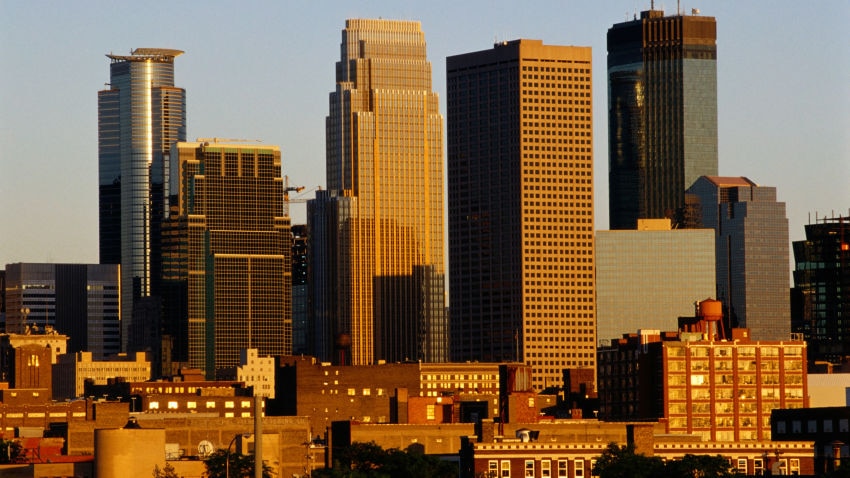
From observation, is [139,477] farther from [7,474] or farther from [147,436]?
[7,474]

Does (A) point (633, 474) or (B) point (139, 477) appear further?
(A) point (633, 474)

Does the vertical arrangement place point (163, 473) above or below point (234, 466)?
above

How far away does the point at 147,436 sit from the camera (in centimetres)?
14600

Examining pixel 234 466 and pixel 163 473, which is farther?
pixel 234 466

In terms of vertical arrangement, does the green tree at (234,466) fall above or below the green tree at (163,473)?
below

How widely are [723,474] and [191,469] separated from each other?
44.7 metres

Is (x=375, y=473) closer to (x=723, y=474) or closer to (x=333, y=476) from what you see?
(x=333, y=476)

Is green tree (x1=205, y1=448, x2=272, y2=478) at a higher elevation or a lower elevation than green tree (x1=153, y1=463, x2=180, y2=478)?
lower

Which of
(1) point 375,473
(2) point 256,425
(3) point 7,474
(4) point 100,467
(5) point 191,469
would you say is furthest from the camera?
(5) point 191,469

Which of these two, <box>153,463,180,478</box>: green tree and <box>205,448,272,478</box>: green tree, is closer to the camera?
<box>153,463,180,478</box>: green tree

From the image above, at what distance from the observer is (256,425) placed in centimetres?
9056

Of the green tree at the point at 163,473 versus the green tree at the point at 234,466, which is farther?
the green tree at the point at 234,466

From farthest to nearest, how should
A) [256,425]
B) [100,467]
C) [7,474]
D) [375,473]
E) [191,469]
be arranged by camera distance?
[191,469], [375,473], [7,474], [100,467], [256,425]

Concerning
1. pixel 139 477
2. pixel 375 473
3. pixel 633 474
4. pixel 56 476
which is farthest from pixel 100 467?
pixel 633 474
